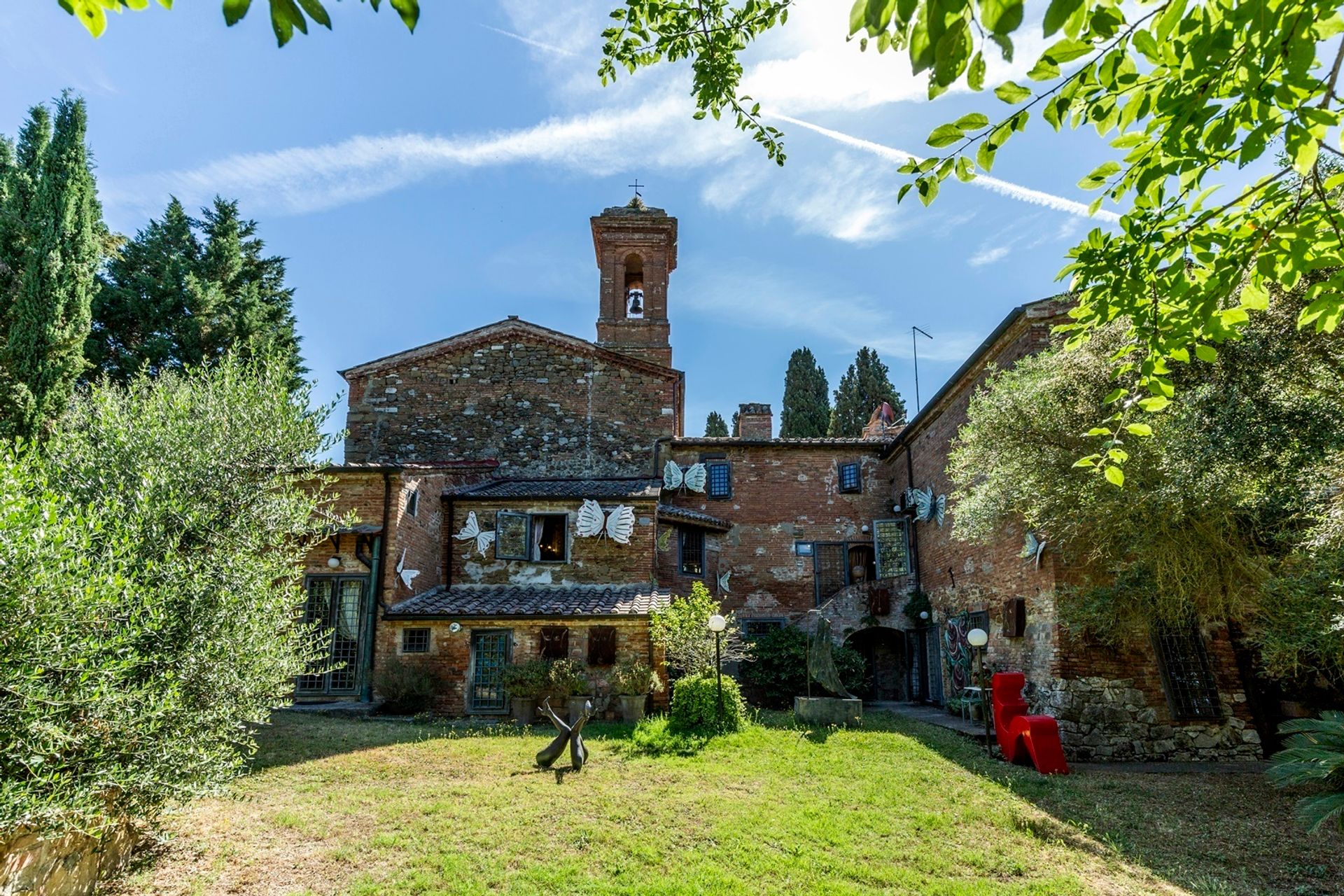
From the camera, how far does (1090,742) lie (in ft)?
33.7

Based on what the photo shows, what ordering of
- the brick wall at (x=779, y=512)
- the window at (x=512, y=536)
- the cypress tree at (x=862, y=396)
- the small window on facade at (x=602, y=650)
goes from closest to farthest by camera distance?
the small window on facade at (x=602, y=650) < the window at (x=512, y=536) < the brick wall at (x=779, y=512) < the cypress tree at (x=862, y=396)

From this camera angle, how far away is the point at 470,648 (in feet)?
45.0

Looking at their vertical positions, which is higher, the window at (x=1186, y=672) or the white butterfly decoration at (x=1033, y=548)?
the white butterfly decoration at (x=1033, y=548)

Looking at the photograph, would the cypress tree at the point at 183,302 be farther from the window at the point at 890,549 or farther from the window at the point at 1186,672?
the window at the point at 1186,672

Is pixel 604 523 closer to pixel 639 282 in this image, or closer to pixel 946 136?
pixel 639 282

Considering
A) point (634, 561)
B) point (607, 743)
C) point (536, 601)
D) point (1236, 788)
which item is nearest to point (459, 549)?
point (536, 601)

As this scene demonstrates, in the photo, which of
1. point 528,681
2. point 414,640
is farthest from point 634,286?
point 528,681

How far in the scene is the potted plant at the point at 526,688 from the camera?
12711 millimetres

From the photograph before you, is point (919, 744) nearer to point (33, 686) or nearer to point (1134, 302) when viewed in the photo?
point (1134, 302)

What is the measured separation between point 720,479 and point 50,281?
16.7m

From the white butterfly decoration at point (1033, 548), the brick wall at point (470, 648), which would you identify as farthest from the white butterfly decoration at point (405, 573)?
the white butterfly decoration at point (1033, 548)

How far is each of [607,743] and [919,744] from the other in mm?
4991

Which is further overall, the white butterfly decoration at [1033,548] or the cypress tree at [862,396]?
the cypress tree at [862,396]

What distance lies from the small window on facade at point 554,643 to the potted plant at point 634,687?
1.12 metres
